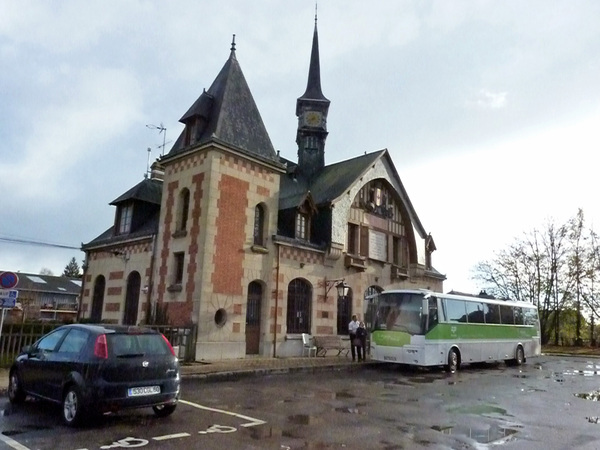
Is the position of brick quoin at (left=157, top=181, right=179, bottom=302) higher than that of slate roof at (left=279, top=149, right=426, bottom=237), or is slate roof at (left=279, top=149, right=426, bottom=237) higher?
slate roof at (left=279, top=149, right=426, bottom=237)

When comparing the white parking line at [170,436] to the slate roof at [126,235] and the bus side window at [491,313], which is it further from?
the bus side window at [491,313]

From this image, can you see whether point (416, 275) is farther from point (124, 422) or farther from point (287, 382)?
point (124, 422)

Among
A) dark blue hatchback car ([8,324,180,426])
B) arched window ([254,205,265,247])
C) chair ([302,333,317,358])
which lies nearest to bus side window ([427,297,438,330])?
chair ([302,333,317,358])

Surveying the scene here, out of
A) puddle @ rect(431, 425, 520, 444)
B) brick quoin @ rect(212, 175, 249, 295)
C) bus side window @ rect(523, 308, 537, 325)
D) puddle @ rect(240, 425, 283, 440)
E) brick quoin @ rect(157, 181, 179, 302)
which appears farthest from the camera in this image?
bus side window @ rect(523, 308, 537, 325)

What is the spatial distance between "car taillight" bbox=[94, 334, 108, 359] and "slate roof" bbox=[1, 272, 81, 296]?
5533 cm

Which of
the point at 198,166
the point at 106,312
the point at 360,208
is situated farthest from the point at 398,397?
the point at 106,312

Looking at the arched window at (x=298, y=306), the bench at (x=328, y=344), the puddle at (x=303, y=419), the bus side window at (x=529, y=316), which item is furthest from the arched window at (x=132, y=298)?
the bus side window at (x=529, y=316)

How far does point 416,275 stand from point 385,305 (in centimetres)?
1000

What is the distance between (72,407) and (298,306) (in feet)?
48.1

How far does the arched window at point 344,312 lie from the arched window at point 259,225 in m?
5.64

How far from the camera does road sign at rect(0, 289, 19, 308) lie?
1209cm

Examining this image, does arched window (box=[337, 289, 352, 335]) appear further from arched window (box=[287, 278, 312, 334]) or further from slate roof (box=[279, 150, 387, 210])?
slate roof (box=[279, 150, 387, 210])

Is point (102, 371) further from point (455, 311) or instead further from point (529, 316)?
point (529, 316)

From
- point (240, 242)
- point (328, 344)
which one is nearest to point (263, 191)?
point (240, 242)
